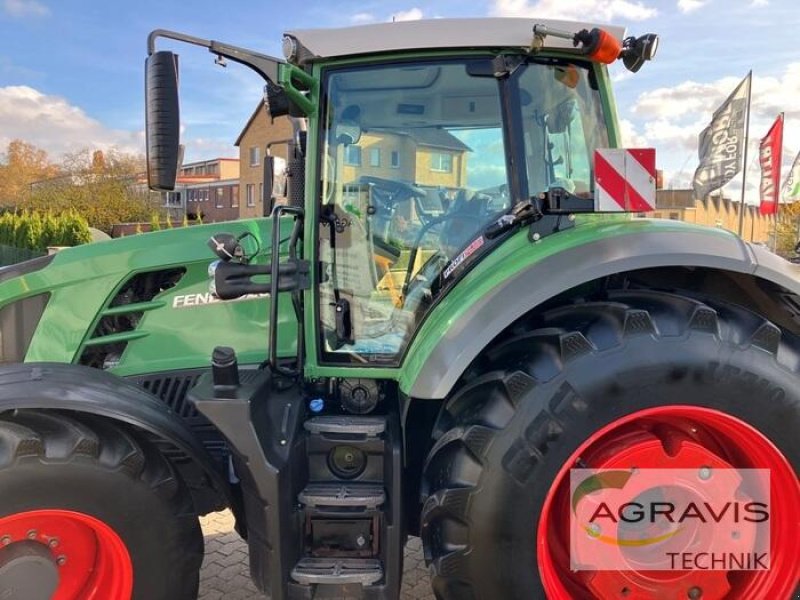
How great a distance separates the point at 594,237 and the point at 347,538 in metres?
1.39

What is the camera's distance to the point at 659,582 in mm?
2209

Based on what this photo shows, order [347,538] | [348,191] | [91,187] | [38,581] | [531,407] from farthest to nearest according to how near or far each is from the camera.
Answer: [91,187] < [348,191] < [347,538] < [38,581] < [531,407]

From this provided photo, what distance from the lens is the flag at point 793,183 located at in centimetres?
1755

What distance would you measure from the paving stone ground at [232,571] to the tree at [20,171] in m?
50.9

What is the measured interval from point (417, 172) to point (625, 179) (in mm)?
755

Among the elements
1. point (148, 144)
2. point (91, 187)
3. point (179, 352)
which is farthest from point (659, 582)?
point (91, 187)

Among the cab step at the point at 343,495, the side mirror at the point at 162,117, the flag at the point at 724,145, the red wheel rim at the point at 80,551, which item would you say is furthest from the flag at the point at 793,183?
the red wheel rim at the point at 80,551

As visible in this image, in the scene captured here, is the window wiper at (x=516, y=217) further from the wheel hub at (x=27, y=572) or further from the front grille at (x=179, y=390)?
the wheel hub at (x=27, y=572)

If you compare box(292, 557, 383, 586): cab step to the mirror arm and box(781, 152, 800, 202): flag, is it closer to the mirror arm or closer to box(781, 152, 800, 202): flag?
the mirror arm

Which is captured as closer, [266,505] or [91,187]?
[266,505]

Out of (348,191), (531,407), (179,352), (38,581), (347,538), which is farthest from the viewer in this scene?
(179,352)

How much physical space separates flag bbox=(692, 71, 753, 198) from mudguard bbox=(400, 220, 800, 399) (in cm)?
1023

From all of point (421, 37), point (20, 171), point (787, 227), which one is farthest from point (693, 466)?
point (20, 171)

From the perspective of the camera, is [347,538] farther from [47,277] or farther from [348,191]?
[47,277]
